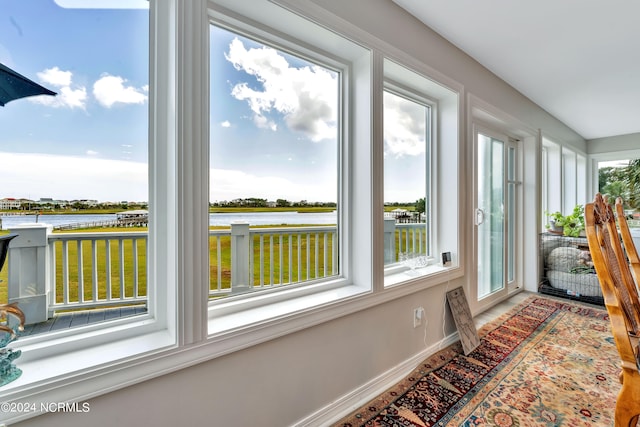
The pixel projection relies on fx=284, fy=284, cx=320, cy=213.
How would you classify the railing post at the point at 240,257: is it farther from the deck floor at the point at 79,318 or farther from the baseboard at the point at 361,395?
the baseboard at the point at 361,395

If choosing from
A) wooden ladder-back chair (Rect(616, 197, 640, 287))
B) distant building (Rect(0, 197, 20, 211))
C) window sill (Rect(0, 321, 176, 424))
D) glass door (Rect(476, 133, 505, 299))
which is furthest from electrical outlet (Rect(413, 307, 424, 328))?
distant building (Rect(0, 197, 20, 211))

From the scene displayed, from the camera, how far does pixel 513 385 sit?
1.87 metres

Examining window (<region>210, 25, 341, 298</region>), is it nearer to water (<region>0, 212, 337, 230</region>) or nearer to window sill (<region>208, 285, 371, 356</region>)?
water (<region>0, 212, 337, 230</region>)

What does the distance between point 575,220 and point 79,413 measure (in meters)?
5.57

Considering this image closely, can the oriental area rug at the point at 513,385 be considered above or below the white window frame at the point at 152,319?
below

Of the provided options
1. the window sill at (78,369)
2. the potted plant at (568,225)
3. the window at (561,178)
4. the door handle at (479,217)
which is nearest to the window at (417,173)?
the door handle at (479,217)

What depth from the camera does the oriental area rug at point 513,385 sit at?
1.58 metres

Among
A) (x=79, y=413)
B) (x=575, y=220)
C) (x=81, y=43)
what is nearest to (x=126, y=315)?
(x=79, y=413)

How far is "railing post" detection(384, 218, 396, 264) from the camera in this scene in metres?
2.17

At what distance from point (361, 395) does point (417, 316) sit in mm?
686

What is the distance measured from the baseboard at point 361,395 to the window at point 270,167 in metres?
0.69

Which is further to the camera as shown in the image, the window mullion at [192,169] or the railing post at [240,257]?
the railing post at [240,257]

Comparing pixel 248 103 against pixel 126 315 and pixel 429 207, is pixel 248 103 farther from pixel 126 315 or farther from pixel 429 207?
pixel 429 207

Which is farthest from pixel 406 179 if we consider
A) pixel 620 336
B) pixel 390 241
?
pixel 620 336
